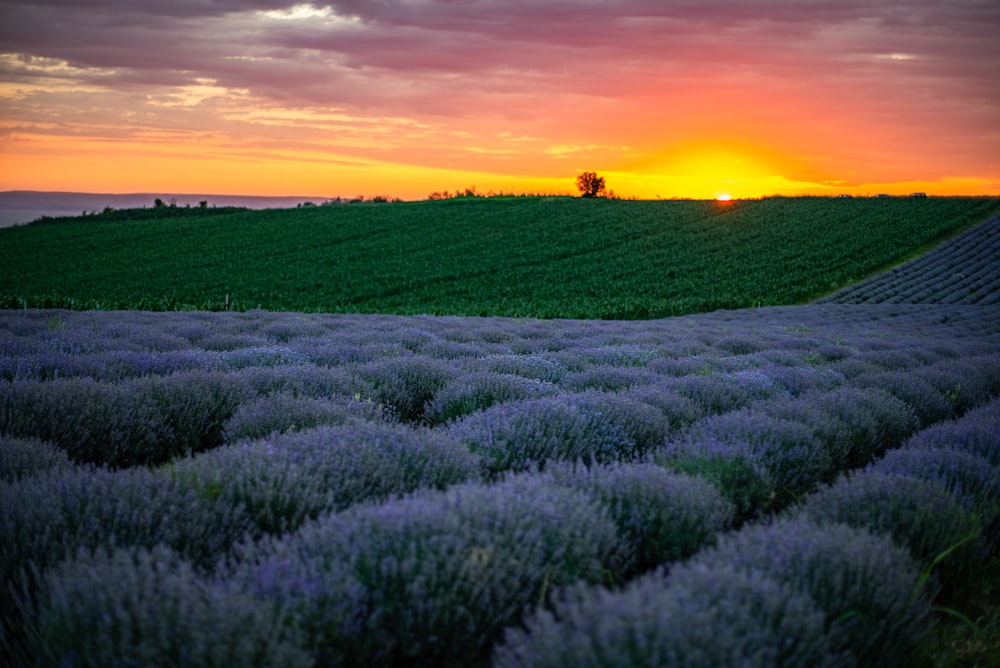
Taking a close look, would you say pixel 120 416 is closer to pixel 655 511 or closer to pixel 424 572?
pixel 424 572

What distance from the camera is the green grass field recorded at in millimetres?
26281

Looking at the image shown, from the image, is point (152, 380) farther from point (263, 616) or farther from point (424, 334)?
point (424, 334)

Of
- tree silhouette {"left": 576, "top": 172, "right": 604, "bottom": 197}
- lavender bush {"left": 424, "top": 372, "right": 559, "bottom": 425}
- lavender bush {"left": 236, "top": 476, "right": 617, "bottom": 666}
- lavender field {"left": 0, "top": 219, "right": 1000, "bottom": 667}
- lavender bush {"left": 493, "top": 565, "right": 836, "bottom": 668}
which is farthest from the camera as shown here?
tree silhouette {"left": 576, "top": 172, "right": 604, "bottom": 197}

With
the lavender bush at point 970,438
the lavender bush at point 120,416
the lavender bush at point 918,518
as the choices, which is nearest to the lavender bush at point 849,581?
the lavender bush at point 918,518

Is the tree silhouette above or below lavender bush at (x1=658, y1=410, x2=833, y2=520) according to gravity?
above

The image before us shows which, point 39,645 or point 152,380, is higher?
point 152,380

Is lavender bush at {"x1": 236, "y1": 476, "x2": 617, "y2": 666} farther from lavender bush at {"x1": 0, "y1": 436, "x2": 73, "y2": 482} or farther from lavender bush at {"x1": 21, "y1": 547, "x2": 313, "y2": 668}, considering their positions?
lavender bush at {"x1": 0, "y1": 436, "x2": 73, "y2": 482}

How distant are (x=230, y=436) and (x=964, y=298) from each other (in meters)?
25.9

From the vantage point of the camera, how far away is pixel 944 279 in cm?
2522

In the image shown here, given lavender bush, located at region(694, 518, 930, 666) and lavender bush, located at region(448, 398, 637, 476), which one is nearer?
lavender bush, located at region(694, 518, 930, 666)

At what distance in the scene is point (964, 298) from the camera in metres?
22.2

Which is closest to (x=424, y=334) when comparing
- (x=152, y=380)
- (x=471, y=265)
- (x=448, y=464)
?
(x=152, y=380)

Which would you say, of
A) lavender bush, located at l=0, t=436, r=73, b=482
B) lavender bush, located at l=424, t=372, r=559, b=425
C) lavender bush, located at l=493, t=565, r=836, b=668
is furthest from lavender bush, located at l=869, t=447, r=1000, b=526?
lavender bush, located at l=0, t=436, r=73, b=482

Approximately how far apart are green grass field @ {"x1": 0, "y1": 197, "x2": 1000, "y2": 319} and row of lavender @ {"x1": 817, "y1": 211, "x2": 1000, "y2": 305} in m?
1.40
